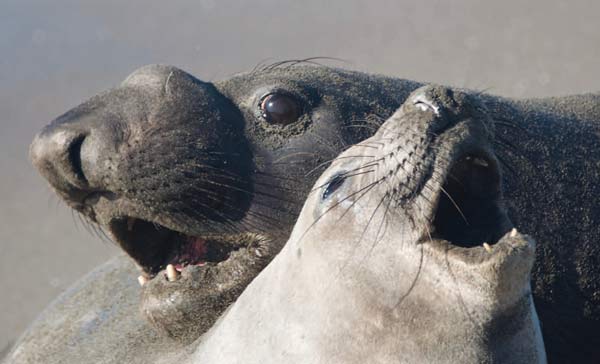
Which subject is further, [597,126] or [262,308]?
[597,126]

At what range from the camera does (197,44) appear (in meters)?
11.8

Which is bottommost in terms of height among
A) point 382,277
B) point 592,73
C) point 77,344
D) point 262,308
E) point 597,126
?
point 592,73

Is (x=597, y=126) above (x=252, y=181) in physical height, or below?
below

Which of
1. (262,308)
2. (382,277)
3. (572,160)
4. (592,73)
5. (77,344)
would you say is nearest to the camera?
(382,277)

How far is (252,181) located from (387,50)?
700 cm

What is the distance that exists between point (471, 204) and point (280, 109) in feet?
4.91

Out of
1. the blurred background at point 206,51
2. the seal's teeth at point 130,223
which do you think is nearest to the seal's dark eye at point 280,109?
the seal's teeth at point 130,223

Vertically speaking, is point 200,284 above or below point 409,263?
below

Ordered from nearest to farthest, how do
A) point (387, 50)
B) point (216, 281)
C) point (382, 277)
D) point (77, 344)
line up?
point (382, 277), point (216, 281), point (77, 344), point (387, 50)

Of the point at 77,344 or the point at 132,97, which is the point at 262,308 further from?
the point at 77,344

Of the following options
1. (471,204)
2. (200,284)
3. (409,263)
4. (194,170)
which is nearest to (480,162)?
(471,204)

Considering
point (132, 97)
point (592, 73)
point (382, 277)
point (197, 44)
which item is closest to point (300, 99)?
point (132, 97)

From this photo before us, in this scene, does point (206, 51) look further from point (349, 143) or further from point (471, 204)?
point (471, 204)

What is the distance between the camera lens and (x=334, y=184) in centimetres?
358
